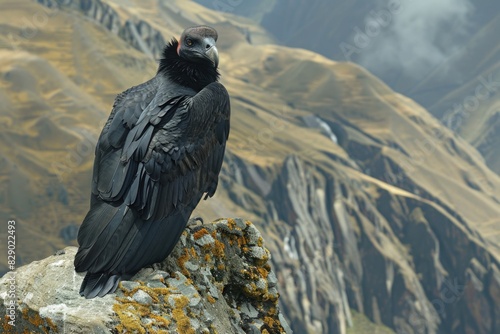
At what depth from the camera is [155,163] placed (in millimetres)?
11727

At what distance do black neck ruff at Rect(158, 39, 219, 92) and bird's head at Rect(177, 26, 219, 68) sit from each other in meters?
0.10

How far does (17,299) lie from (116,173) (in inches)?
93.8

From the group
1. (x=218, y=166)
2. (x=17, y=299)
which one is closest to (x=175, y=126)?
(x=218, y=166)

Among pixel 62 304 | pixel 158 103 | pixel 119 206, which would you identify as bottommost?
pixel 62 304

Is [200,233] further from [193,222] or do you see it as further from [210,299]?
[210,299]

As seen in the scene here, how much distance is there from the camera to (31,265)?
12094mm

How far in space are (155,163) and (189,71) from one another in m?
2.69

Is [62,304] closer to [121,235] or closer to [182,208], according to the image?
[121,235]

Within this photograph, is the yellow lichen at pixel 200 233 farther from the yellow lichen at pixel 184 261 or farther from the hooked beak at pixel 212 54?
the hooked beak at pixel 212 54

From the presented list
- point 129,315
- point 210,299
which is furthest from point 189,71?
point 129,315

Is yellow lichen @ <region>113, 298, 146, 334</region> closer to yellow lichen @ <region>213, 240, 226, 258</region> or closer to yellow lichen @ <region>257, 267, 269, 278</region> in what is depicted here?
yellow lichen @ <region>213, 240, 226, 258</region>

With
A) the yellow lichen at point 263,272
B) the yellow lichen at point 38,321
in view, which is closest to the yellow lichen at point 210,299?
the yellow lichen at point 263,272

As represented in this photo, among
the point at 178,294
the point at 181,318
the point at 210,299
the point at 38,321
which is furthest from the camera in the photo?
the point at 210,299

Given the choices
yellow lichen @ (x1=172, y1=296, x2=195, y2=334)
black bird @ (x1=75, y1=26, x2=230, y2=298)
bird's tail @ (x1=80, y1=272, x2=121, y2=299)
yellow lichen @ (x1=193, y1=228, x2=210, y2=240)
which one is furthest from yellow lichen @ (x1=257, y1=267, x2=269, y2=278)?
bird's tail @ (x1=80, y1=272, x2=121, y2=299)
